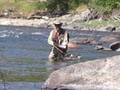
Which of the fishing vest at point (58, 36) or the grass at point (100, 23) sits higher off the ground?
the fishing vest at point (58, 36)

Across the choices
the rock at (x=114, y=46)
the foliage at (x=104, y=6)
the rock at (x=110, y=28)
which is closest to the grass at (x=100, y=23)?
the rock at (x=110, y=28)

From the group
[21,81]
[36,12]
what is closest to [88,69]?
[21,81]

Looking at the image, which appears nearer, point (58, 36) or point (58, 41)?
point (58, 36)

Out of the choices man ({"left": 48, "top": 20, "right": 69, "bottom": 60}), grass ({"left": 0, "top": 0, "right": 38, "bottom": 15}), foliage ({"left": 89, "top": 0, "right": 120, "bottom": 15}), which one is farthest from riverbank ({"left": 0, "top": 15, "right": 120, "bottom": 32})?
man ({"left": 48, "top": 20, "right": 69, "bottom": 60})

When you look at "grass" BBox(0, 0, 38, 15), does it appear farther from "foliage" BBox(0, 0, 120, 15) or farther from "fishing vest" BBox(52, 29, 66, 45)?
"fishing vest" BBox(52, 29, 66, 45)

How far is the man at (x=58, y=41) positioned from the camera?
19.4 m

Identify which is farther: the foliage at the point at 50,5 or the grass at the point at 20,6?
the grass at the point at 20,6

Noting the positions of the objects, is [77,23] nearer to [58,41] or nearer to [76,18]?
[76,18]

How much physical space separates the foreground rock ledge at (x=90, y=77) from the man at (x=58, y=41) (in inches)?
279

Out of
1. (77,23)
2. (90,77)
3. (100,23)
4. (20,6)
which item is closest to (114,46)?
(90,77)

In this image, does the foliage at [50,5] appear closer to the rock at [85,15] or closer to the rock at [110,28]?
the rock at [85,15]

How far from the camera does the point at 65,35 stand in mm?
19500

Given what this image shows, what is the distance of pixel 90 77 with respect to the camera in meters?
11.8

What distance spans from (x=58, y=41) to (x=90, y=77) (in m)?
8.12
